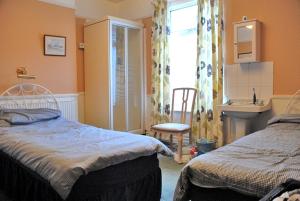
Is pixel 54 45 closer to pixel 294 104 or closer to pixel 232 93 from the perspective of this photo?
pixel 232 93

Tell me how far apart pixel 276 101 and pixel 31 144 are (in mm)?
2861

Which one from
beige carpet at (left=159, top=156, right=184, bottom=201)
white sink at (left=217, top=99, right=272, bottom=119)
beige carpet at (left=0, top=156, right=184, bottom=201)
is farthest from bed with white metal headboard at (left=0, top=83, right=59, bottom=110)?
white sink at (left=217, top=99, right=272, bottom=119)

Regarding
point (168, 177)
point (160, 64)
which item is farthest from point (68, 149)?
point (160, 64)

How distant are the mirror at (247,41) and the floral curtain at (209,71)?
10.7 inches

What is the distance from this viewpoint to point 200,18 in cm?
386

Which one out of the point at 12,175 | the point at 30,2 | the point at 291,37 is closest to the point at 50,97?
the point at 30,2

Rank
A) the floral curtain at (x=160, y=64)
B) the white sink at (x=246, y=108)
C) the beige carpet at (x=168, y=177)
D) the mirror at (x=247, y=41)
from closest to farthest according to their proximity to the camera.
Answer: the beige carpet at (x=168, y=177), the white sink at (x=246, y=108), the mirror at (x=247, y=41), the floral curtain at (x=160, y=64)

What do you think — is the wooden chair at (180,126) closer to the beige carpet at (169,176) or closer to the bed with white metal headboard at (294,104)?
the beige carpet at (169,176)

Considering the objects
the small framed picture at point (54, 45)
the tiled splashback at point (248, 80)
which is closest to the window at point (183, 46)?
the tiled splashback at point (248, 80)

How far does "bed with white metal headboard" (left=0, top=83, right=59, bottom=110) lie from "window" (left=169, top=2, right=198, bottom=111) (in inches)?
77.4

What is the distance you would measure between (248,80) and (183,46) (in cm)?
126

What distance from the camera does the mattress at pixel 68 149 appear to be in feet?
5.68

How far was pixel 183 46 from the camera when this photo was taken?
4.37 metres

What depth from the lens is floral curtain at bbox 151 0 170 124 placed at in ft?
14.3
